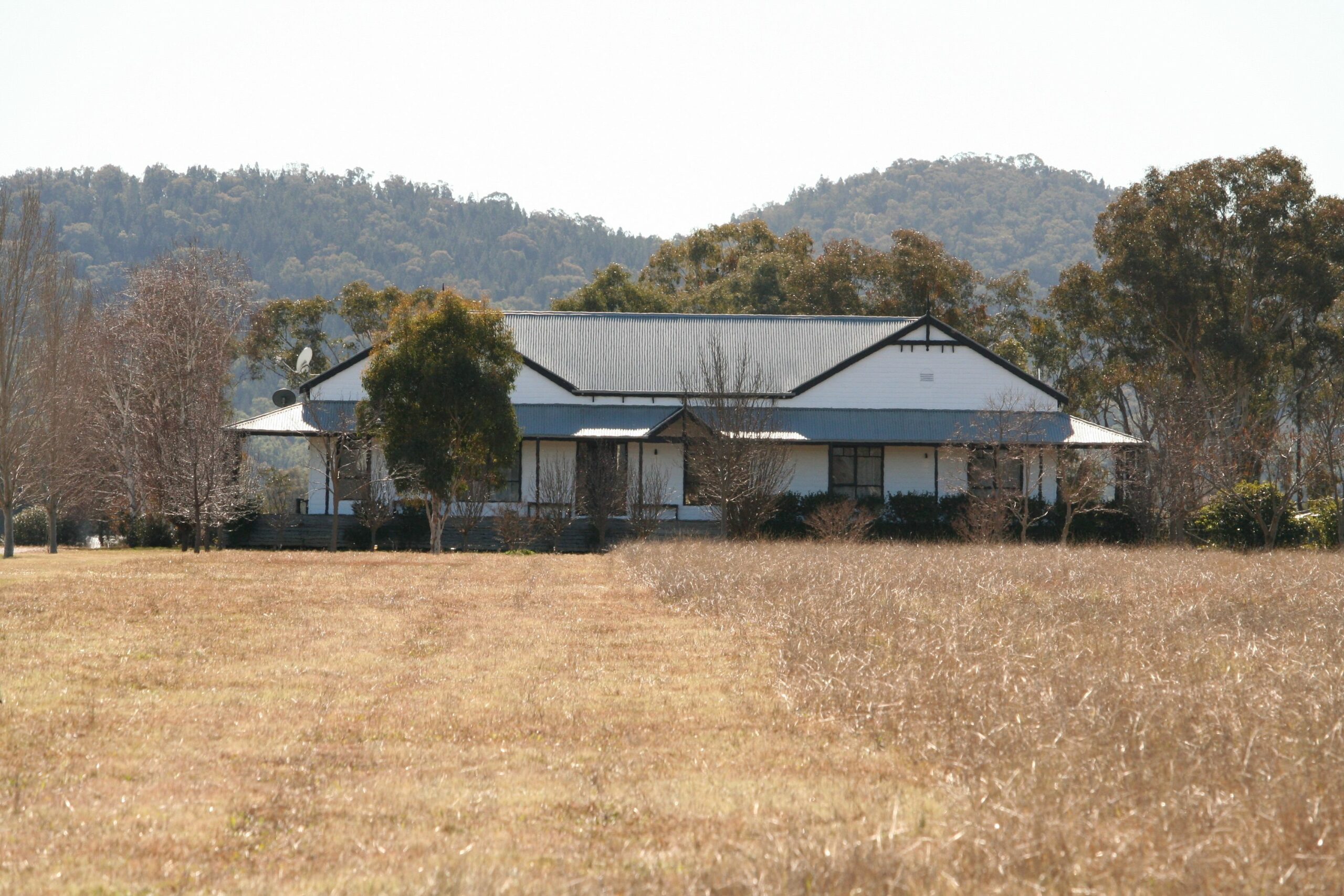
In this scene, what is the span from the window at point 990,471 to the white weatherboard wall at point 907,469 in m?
1.36

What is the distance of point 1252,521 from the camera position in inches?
1042

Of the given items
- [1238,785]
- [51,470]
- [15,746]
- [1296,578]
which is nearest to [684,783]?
[1238,785]

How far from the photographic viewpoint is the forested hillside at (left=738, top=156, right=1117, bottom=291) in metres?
131

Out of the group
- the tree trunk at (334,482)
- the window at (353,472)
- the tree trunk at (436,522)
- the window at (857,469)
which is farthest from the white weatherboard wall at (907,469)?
the tree trunk at (334,482)

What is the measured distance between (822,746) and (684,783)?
3.46 ft

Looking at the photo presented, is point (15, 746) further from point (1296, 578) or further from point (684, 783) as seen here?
point (1296, 578)

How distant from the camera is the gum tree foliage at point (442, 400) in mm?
25891

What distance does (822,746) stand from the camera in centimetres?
691

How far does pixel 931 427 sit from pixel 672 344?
852 centimetres

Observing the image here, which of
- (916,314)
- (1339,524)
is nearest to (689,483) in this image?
(1339,524)

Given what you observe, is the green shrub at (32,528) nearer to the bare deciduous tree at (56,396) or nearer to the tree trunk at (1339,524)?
the bare deciduous tree at (56,396)

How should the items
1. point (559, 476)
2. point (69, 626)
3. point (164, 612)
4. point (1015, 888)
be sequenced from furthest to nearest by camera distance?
point (559, 476) → point (164, 612) → point (69, 626) → point (1015, 888)

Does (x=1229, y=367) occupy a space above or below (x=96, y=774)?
above

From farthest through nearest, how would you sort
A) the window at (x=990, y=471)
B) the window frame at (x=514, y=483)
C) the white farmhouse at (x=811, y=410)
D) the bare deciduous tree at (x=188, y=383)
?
the window frame at (x=514, y=483) → the white farmhouse at (x=811, y=410) → the window at (x=990, y=471) → the bare deciduous tree at (x=188, y=383)
